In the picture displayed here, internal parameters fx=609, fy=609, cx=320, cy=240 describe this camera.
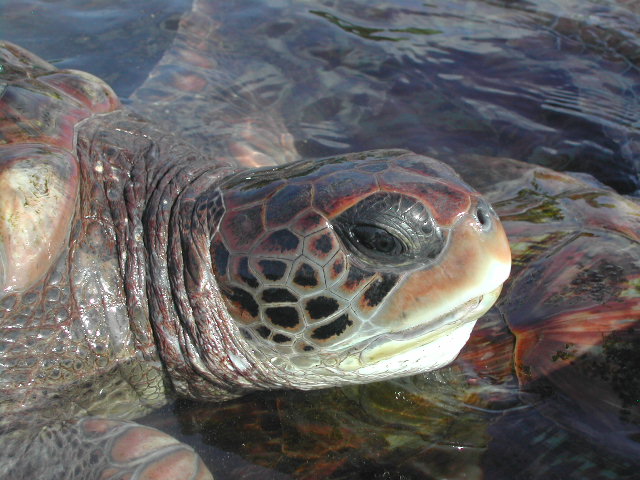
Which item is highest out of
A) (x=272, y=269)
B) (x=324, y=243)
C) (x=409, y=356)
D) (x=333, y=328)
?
(x=324, y=243)

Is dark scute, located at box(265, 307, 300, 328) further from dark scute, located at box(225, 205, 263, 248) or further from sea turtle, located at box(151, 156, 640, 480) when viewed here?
sea turtle, located at box(151, 156, 640, 480)

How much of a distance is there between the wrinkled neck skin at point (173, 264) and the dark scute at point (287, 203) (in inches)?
10.0

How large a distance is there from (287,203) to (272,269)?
24cm

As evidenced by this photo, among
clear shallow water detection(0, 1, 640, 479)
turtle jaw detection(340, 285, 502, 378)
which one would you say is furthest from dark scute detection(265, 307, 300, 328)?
clear shallow water detection(0, 1, 640, 479)

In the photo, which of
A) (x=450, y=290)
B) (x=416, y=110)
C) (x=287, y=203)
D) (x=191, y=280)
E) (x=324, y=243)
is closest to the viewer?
(x=450, y=290)

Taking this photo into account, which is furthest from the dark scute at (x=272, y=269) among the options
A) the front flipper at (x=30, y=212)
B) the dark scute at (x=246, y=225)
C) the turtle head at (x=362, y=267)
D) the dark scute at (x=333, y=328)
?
the front flipper at (x=30, y=212)

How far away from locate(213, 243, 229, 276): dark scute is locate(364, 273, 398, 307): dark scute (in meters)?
0.54

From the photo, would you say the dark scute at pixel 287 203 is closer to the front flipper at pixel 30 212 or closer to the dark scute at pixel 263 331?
the dark scute at pixel 263 331

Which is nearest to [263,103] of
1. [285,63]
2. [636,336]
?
[285,63]

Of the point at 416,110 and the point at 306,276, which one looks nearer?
the point at 306,276

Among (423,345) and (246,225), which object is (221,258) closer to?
(246,225)

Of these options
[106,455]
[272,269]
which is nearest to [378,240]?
[272,269]

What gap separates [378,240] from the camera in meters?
1.99

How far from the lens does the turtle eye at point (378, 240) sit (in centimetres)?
198
